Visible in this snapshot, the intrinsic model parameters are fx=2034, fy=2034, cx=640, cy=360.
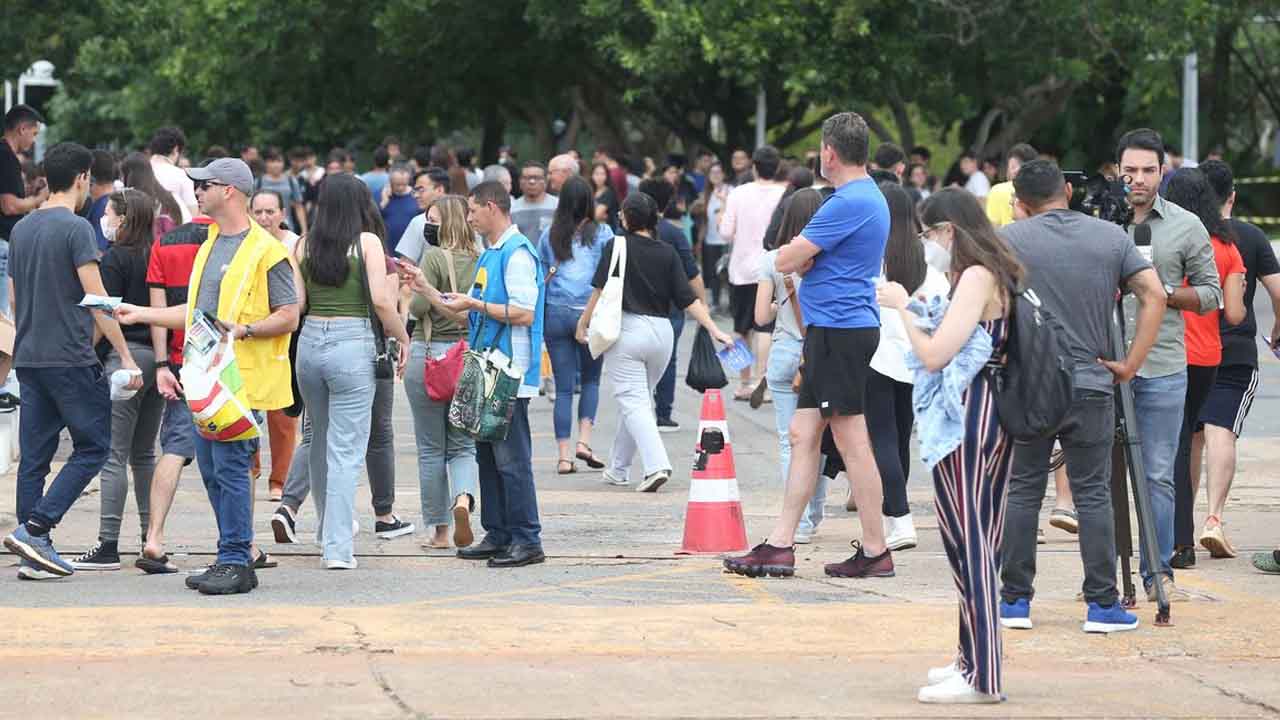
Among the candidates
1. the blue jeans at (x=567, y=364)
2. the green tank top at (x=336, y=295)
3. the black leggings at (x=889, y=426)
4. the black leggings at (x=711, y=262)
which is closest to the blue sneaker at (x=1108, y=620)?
the black leggings at (x=889, y=426)

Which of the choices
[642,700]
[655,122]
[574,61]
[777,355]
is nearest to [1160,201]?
[777,355]

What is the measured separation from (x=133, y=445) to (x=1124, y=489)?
4.53 meters

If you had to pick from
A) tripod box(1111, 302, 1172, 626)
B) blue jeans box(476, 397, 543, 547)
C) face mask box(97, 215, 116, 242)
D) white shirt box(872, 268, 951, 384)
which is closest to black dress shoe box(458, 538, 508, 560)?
blue jeans box(476, 397, 543, 547)

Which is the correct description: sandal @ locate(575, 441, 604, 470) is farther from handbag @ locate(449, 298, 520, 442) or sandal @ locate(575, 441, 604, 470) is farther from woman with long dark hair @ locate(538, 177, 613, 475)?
handbag @ locate(449, 298, 520, 442)

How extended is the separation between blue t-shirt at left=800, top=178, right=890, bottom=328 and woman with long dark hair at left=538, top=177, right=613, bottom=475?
4.04 metres

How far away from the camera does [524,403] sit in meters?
9.32

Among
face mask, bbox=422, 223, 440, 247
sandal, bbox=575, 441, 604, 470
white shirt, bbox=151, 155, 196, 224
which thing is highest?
white shirt, bbox=151, 155, 196, 224

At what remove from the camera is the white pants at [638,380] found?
11.6 metres

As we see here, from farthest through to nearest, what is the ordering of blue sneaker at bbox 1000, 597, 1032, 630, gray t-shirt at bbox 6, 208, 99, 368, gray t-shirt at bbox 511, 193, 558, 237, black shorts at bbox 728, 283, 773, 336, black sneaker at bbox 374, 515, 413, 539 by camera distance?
black shorts at bbox 728, 283, 773, 336, gray t-shirt at bbox 511, 193, 558, 237, black sneaker at bbox 374, 515, 413, 539, gray t-shirt at bbox 6, 208, 99, 368, blue sneaker at bbox 1000, 597, 1032, 630

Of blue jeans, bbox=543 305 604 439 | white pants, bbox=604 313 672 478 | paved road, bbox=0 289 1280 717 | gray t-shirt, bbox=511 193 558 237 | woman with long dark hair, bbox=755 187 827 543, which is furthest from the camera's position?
gray t-shirt, bbox=511 193 558 237

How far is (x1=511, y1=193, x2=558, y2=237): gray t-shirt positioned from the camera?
15.0 meters

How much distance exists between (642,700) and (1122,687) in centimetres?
164

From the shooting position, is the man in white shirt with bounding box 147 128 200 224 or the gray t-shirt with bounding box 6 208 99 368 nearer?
the gray t-shirt with bounding box 6 208 99 368

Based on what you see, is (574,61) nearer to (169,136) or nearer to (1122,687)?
(169,136)
